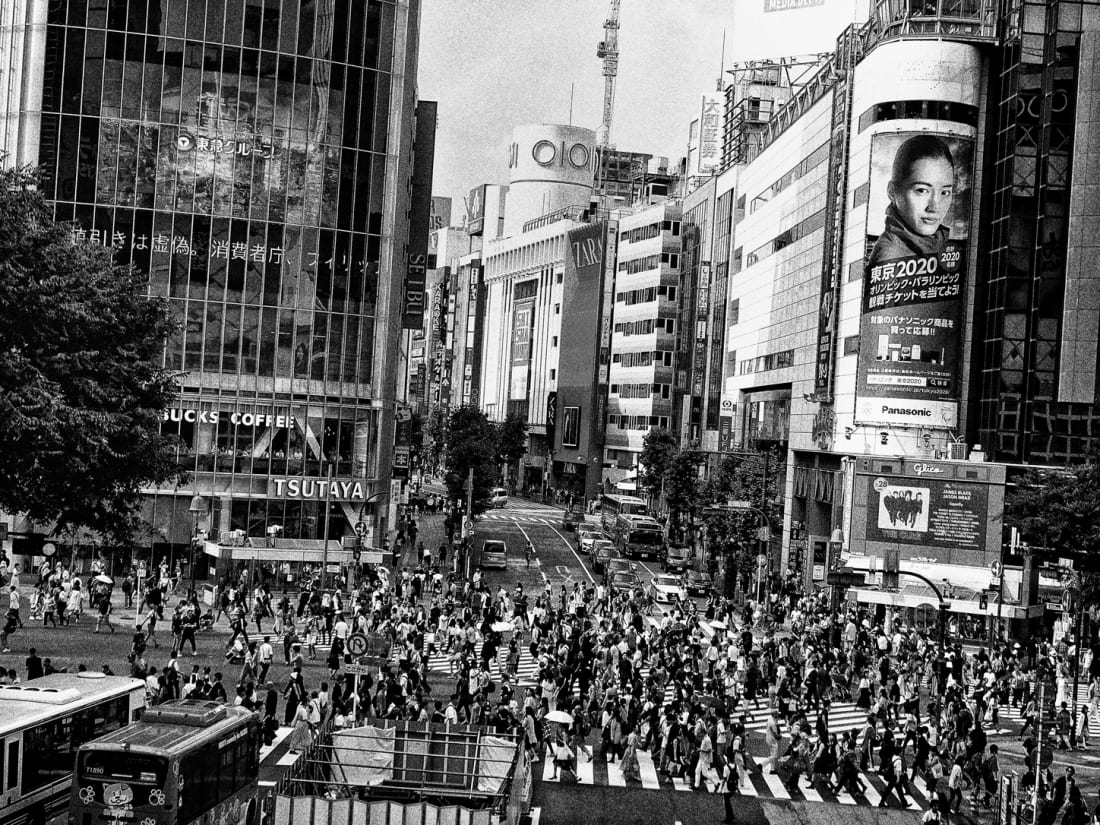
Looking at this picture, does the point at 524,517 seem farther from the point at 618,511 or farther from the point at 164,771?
the point at 164,771

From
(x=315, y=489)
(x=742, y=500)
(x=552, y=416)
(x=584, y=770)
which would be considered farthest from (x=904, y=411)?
(x=552, y=416)

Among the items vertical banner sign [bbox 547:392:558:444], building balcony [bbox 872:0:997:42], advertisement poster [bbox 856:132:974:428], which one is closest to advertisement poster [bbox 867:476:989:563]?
advertisement poster [bbox 856:132:974:428]

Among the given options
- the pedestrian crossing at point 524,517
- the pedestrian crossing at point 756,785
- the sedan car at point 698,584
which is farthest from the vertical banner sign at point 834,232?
the pedestrian crossing at point 756,785

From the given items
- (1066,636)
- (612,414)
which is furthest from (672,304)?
(1066,636)

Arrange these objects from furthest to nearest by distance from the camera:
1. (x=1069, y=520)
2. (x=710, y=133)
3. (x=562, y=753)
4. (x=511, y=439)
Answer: (x=511, y=439)
(x=710, y=133)
(x=1069, y=520)
(x=562, y=753)

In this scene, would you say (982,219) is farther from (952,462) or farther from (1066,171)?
(952,462)

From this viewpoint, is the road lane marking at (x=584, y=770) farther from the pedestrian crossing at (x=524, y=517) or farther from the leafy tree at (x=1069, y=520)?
the pedestrian crossing at (x=524, y=517)
